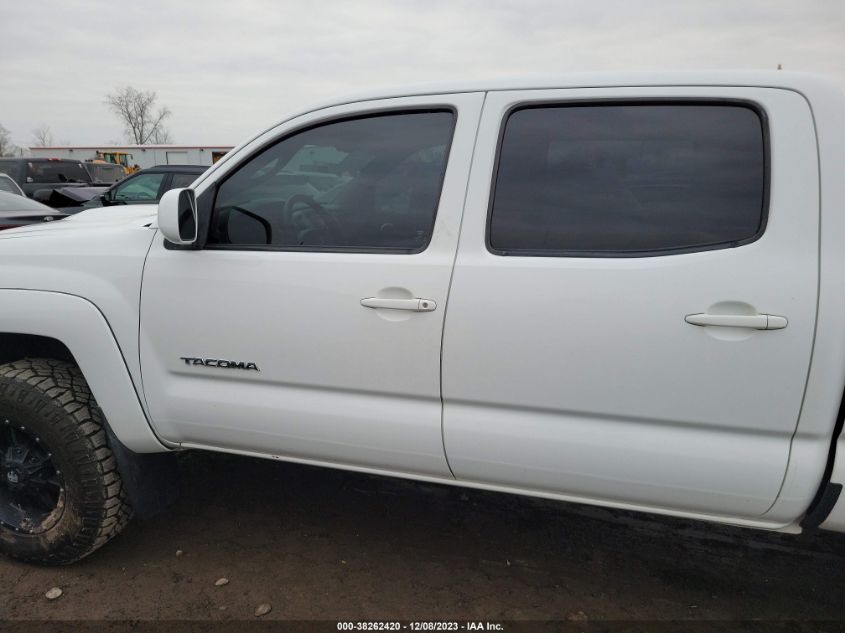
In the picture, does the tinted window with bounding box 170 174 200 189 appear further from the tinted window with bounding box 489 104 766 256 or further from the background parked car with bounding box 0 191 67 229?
the tinted window with bounding box 489 104 766 256

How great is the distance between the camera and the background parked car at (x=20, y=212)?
20.4 ft

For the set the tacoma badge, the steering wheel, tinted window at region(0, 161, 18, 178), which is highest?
tinted window at region(0, 161, 18, 178)

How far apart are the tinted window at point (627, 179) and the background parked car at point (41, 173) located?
14.4 m

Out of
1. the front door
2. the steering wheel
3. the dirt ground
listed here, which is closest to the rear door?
the front door

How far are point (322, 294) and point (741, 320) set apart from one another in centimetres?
130

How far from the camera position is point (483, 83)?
7.20 ft

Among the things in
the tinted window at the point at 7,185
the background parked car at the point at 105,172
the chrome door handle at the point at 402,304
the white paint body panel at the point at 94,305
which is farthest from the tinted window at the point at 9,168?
the chrome door handle at the point at 402,304

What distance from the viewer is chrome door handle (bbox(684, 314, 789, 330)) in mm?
1785

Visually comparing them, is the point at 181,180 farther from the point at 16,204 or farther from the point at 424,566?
the point at 424,566

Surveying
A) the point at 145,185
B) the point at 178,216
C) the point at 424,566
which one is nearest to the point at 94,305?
the point at 178,216

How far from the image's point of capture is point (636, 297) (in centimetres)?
191

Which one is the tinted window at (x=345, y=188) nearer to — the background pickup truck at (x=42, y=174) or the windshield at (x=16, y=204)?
the windshield at (x=16, y=204)

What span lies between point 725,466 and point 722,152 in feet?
3.09

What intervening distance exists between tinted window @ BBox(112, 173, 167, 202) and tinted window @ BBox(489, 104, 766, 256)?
10.5 m
